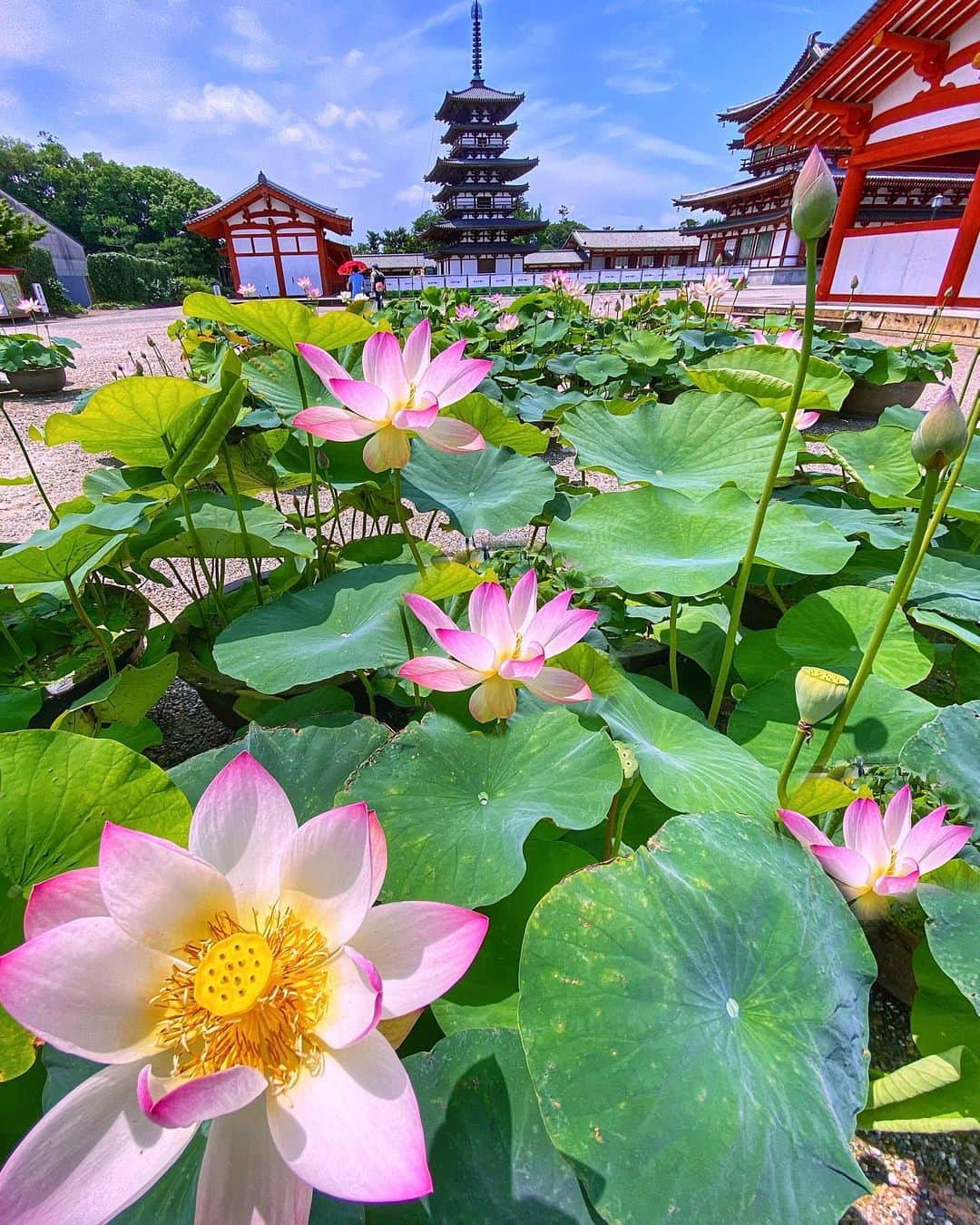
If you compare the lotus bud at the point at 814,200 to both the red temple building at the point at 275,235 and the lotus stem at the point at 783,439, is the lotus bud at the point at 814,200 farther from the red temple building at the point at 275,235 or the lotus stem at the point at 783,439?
the red temple building at the point at 275,235

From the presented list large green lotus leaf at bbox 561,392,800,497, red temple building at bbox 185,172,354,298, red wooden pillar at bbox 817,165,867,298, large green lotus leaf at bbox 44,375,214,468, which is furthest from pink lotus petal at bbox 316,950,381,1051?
red temple building at bbox 185,172,354,298

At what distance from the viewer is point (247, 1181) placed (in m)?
0.33

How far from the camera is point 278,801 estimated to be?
422 millimetres

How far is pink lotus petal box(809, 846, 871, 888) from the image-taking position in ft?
2.05

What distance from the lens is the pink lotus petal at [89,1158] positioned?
31 centimetres

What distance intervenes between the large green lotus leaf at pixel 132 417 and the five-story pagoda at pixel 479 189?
28.8m

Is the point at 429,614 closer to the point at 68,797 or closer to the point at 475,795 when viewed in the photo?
the point at 475,795

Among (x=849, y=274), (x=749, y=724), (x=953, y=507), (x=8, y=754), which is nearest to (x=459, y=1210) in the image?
(x=8, y=754)

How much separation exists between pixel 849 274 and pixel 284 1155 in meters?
13.0

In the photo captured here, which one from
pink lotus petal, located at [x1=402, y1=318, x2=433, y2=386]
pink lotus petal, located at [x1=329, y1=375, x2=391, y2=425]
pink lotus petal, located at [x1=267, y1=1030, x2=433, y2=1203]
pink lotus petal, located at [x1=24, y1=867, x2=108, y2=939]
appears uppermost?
pink lotus petal, located at [x1=402, y1=318, x2=433, y2=386]

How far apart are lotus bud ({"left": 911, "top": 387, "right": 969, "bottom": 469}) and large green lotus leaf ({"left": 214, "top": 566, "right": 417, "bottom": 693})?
645 mm

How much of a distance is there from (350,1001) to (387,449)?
0.68m

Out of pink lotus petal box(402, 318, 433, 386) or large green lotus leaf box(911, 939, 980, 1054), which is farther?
pink lotus petal box(402, 318, 433, 386)

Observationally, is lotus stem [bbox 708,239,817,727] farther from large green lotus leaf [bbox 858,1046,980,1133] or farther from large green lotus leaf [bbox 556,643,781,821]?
large green lotus leaf [bbox 858,1046,980,1133]
